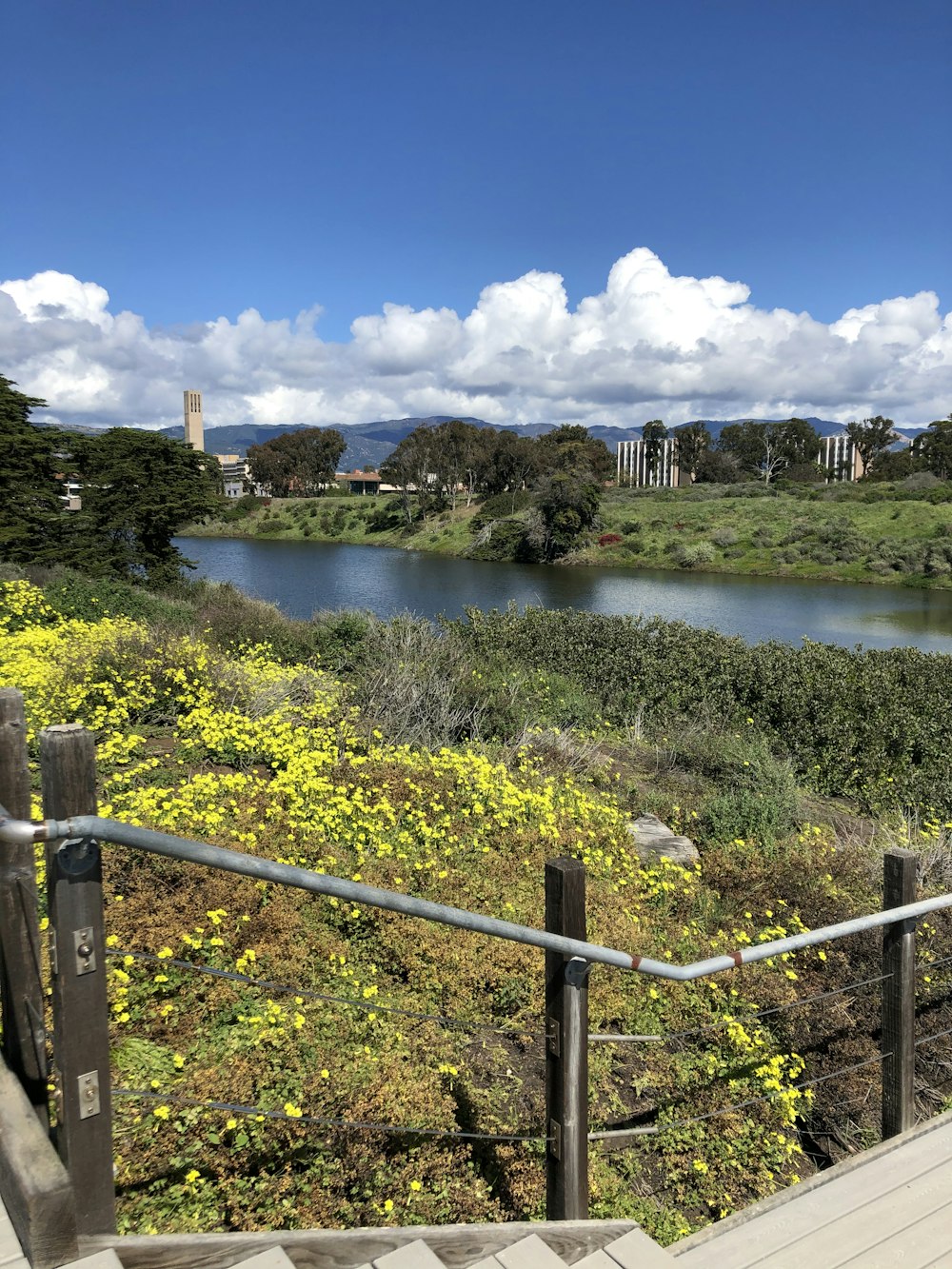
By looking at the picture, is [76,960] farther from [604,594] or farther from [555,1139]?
[604,594]

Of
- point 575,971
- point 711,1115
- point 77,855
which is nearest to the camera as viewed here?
point 77,855

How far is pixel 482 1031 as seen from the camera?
14.0ft

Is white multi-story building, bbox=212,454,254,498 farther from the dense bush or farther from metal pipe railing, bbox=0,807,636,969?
metal pipe railing, bbox=0,807,636,969

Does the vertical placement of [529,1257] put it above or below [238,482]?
below

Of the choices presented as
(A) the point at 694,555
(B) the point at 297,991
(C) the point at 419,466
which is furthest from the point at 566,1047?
(C) the point at 419,466

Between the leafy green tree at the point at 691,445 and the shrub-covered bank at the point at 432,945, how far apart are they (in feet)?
272

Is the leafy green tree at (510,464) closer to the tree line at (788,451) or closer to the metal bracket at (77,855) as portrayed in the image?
the tree line at (788,451)

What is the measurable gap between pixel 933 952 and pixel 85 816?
5100 mm

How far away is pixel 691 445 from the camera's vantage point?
8938cm

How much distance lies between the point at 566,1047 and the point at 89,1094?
1179 mm

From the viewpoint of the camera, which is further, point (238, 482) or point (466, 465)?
point (238, 482)

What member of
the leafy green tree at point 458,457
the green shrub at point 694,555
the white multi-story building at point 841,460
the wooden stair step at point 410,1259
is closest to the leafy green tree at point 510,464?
the leafy green tree at point 458,457

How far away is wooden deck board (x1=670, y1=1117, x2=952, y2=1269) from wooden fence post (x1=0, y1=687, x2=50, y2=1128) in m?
1.85

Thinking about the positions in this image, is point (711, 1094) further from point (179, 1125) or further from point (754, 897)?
point (179, 1125)
